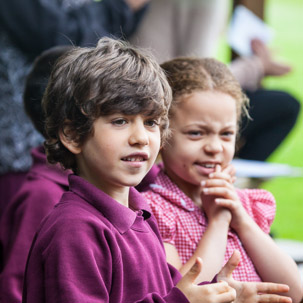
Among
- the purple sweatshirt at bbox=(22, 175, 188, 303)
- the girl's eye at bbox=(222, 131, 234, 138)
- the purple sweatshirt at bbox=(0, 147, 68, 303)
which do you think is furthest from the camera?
the purple sweatshirt at bbox=(0, 147, 68, 303)

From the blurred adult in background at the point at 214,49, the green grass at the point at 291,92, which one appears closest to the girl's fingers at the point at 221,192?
the blurred adult in background at the point at 214,49

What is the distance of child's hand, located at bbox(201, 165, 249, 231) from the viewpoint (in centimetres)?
203

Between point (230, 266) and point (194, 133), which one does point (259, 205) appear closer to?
point (194, 133)

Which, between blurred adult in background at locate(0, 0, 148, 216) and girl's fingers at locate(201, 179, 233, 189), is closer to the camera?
girl's fingers at locate(201, 179, 233, 189)

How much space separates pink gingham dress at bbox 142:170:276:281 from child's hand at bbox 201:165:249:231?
6 centimetres

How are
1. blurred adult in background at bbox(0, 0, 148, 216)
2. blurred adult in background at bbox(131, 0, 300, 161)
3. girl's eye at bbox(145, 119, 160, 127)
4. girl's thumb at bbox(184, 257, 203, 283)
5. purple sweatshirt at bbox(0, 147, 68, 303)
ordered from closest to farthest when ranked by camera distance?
girl's thumb at bbox(184, 257, 203, 283) → girl's eye at bbox(145, 119, 160, 127) → purple sweatshirt at bbox(0, 147, 68, 303) → blurred adult in background at bbox(0, 0, 148, 216) → blurred adult in background at bbox(131, 0, 300, 161)

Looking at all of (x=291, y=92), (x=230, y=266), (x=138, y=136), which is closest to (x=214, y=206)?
(x=230, y=266)

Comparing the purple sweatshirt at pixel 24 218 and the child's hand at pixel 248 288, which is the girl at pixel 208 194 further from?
the purple sweatshirt at pixel 24 218

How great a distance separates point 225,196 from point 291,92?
6.06m

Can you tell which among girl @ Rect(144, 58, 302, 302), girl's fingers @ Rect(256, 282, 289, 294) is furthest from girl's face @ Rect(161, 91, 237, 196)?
girl's fingers @ Rect(256, 282, 289, 294)

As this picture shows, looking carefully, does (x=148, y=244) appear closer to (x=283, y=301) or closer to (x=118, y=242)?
(x=118, y=242)

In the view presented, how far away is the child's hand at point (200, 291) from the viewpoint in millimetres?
1596

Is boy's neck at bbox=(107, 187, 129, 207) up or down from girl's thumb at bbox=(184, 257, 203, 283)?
up

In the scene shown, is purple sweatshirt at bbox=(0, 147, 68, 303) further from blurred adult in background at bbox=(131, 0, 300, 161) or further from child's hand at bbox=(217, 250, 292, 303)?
blurred adult in background at bbox=(131, 0, 300, 161)
